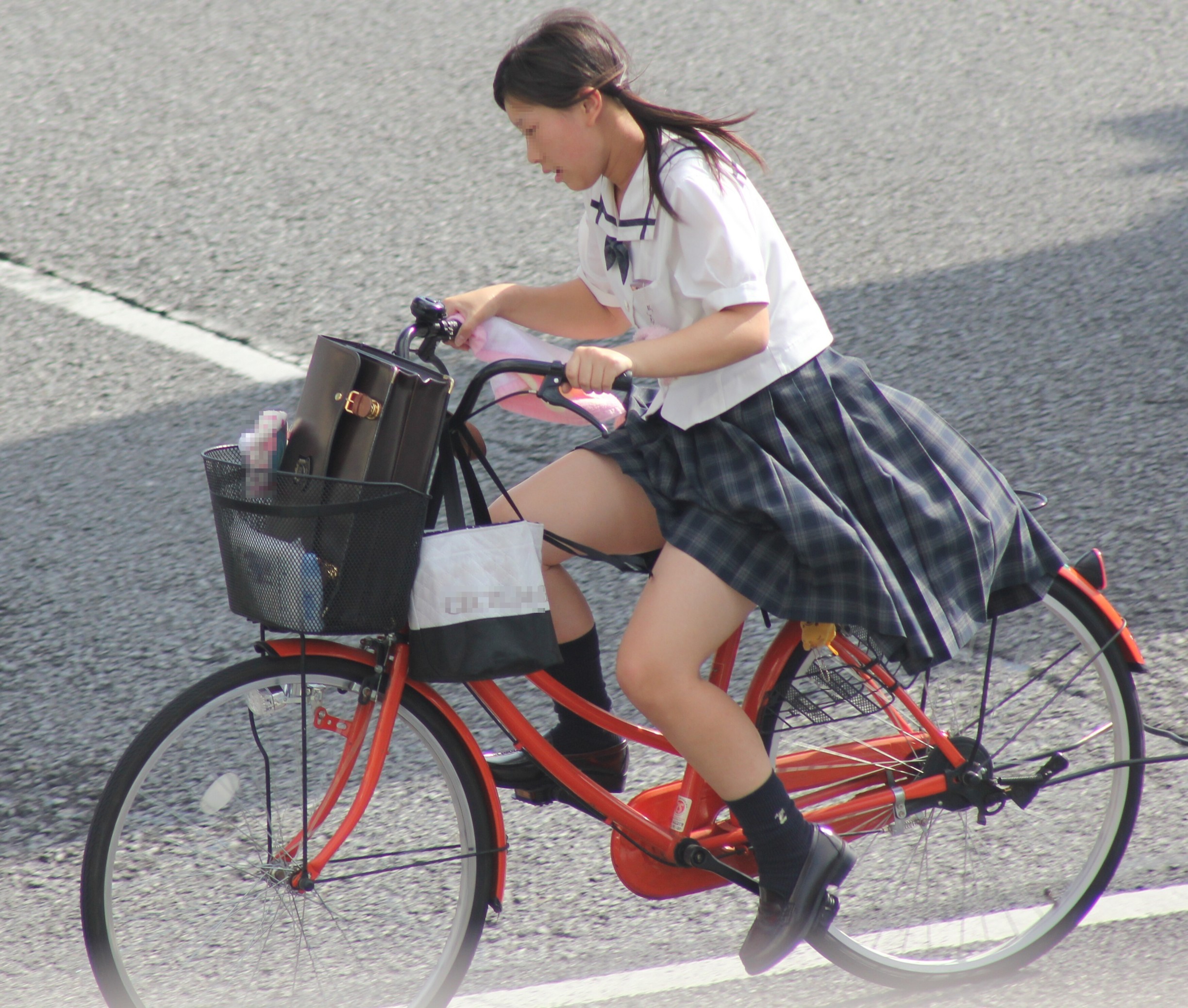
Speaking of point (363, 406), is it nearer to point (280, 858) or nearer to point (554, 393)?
point (554, 393)

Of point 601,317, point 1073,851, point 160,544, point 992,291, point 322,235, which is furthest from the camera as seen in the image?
point 322,235

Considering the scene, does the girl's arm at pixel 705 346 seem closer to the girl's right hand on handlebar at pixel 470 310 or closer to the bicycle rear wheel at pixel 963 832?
the girl's right hand on handlebar at pixel 470 310

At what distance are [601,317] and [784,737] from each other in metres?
0.91

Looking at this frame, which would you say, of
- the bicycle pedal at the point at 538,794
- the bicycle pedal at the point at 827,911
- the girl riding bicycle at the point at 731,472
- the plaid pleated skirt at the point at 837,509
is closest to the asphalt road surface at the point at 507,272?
the bicycle pedal at the point at 827,911

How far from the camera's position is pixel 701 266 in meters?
2.20

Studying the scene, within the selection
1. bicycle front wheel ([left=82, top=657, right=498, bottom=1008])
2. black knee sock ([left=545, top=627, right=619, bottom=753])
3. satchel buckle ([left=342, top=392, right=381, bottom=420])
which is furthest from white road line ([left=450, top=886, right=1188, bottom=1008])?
satchel buckle ([left=342, top=392, right=381, bottom=420])

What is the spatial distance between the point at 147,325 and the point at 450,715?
382 centimetres

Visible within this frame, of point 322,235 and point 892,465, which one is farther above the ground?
point 892,465

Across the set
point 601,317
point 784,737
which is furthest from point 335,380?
point 784,737

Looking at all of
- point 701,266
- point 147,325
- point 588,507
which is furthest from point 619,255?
point 147,325

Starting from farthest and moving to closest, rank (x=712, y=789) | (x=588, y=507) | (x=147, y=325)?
(x=147, y=325)
(x=712, y=789)
(x=588, y=507)

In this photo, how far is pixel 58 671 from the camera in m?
3.69

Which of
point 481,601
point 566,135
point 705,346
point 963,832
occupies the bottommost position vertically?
point 963,832

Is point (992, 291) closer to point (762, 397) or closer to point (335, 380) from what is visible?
point (762, 397)
